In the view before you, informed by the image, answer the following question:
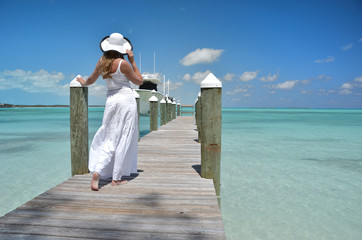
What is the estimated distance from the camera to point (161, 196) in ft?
8.53

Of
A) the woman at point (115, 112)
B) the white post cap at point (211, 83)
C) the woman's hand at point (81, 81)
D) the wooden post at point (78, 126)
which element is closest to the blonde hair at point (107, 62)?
the woman at point (115, 112)

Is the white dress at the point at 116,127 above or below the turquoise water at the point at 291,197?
above

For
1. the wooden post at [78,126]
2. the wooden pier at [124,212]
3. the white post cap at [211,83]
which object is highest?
the white post cap at [211,83]

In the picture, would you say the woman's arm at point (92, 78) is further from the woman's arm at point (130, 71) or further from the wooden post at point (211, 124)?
the wooden post at point (211, 124)

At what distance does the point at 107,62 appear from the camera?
2764 millimetres

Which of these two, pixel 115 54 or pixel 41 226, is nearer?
pixel 41 226

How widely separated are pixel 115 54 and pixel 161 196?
1.76 meters

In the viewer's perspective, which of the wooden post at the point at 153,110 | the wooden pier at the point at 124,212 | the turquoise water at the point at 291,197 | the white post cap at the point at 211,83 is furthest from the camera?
the wooden post at the point at 153,110

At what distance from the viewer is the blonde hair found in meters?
2.77

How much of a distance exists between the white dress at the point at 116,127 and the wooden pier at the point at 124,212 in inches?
11.9

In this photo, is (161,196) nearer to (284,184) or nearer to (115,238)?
(115,238)

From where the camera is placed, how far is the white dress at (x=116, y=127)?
286 centimetres

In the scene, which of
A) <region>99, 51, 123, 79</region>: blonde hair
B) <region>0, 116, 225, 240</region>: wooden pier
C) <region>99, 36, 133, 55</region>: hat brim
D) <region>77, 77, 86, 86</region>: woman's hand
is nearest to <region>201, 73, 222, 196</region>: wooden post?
<region>0, 116, 225, 240</region>: wooden pier

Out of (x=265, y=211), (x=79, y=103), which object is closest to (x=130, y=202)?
(x=79, y=103)
